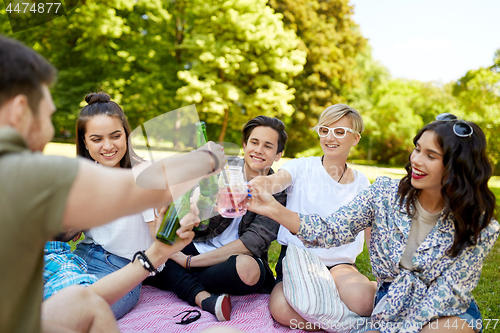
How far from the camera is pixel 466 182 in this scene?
6.94ft

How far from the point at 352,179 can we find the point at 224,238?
1.35m

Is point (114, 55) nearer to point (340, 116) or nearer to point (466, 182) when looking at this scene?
point (340, 116)

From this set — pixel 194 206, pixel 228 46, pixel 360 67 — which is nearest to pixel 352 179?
pixel 194 206

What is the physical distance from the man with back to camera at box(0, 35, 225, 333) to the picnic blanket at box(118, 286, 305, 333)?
69.5 inches

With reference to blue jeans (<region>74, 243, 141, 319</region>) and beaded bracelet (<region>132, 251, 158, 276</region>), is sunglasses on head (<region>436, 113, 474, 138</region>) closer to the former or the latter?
beaded bracelet (<region>132, 251, 158, 276</region>)

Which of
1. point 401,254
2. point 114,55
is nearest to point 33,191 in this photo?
point 401,254

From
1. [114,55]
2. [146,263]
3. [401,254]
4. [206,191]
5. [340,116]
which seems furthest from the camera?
[114,55]

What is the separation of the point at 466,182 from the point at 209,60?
17152 millimetres

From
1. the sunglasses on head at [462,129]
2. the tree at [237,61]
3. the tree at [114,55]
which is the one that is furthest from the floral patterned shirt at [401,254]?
the tree at [114,55]

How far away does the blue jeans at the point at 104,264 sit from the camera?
2787 millimetres

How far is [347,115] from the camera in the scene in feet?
10.5

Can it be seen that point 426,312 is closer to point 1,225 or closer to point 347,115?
point 347,115

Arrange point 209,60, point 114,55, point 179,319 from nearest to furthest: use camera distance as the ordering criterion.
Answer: point 179,319 < point 209,60 < point 114,55

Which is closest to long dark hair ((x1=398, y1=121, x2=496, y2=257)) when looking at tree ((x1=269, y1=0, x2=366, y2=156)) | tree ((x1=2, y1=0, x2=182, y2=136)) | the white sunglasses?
the white sunglasses
